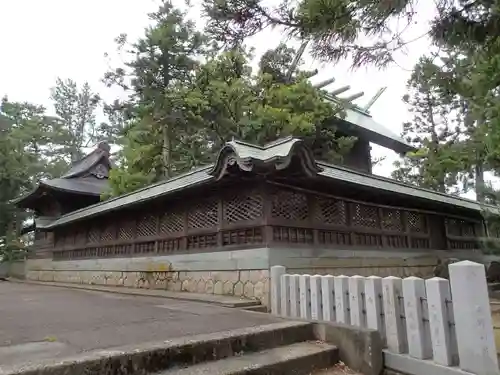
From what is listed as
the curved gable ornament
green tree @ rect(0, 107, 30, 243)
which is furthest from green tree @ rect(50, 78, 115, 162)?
the curved gable ornament

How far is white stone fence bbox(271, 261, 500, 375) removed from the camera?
2.78m

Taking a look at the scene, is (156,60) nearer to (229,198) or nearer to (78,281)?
(78,281)

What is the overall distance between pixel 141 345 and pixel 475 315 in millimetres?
2590

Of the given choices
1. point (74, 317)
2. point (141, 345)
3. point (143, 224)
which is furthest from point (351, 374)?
point (143, 224)

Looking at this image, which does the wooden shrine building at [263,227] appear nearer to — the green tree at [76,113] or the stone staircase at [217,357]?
the stone staircase at [217,357]

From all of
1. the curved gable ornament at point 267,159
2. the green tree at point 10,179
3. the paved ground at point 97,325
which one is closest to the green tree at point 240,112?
the curved gable ornament at point 267,159

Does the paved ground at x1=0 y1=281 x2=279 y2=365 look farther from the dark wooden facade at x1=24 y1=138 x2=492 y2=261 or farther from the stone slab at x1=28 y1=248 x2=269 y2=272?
the dark wooden facade at x1=24 y1=138 x2=492 y2=261

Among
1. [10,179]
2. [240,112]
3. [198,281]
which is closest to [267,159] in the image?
[198,281]

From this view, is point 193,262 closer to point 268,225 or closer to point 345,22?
point 268,225

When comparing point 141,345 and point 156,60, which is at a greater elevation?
point 156,60

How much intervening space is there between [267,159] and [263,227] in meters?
1.31

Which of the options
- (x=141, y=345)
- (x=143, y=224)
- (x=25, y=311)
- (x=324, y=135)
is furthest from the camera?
(x=324, y=135)

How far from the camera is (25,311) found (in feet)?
18.1

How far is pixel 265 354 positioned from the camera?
337 cm
